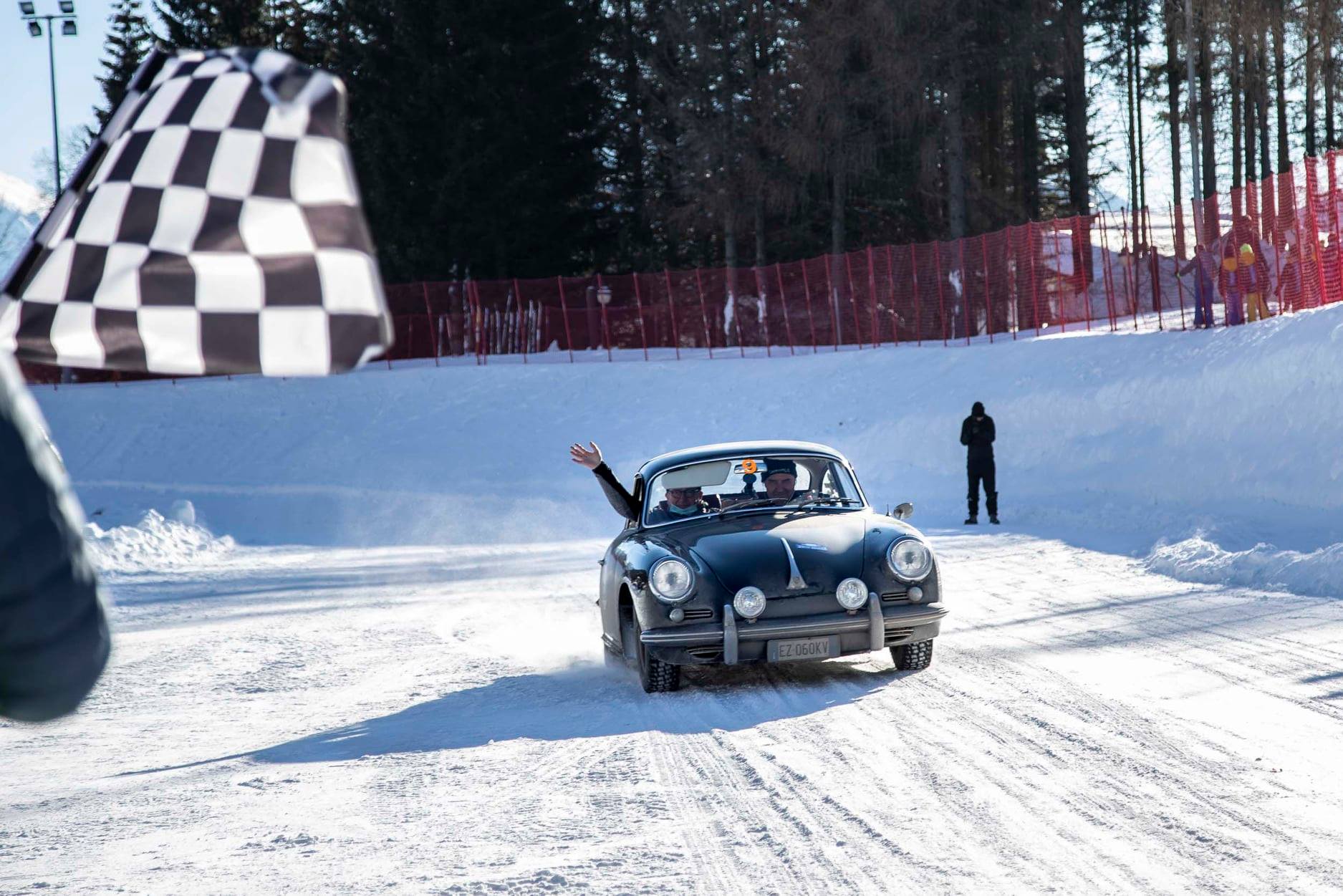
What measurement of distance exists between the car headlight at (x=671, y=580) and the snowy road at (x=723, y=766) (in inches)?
24.4

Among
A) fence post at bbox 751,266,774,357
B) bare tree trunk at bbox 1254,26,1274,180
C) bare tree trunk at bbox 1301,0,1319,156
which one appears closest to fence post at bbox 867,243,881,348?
fence post at bbox 751,266,774,357

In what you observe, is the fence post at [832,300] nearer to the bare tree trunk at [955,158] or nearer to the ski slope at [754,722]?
the bare tree trunk at [955,158]

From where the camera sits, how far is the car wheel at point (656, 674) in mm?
8188

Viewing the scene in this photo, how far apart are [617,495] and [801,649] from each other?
2.44 m

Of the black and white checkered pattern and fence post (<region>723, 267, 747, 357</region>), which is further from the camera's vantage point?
fence post (<region>723, 267, 747, 357</region>)

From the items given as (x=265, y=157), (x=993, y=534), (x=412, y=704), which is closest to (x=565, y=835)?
(x=412, y=704)

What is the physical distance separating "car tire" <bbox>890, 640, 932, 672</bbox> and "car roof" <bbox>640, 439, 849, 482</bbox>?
1654 mm

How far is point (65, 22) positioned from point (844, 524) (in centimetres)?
635

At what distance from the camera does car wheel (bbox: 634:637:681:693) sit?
8188 mm

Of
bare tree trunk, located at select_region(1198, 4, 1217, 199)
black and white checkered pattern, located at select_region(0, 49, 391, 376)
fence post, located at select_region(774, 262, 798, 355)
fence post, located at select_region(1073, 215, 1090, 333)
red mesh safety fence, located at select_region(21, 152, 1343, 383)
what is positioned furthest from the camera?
bare tree trunk, located at select_region(1198, 4, 1217, 199)

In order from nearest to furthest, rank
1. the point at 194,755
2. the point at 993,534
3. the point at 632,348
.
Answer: the point at 194,755 → the point at 993,534 → the point at 632,348

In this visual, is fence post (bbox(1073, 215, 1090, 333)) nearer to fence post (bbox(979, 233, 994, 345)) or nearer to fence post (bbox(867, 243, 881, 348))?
fence post (bbox(979, 233, 994, 345))

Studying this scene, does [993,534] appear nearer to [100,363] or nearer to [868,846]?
[868,846]

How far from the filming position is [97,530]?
1925cm
